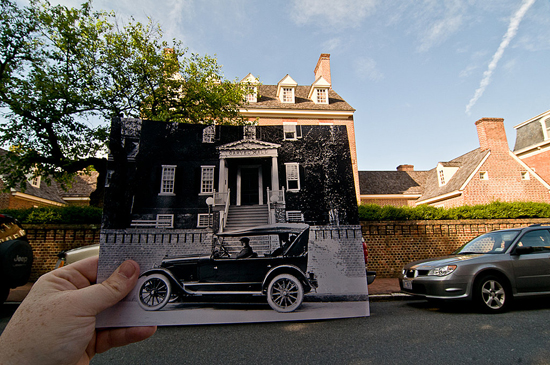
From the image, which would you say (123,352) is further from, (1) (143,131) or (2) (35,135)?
(2) (35,135)

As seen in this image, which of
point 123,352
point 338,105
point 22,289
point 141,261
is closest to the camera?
point 141,261

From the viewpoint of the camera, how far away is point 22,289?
28.1 feet

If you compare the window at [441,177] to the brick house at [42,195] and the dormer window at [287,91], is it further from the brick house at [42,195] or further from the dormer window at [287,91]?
the brick house at [42,195]

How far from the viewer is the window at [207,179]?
79.3 inches

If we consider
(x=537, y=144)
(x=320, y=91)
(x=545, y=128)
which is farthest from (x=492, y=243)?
(x=545, y=128)

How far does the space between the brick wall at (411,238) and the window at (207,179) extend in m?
10.4

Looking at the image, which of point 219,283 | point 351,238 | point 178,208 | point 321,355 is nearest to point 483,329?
point 321,355

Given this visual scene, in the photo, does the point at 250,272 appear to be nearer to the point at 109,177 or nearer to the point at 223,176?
the point at 223,176

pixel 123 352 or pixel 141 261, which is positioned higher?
pixel 141 261

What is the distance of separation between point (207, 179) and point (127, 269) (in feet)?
2.59

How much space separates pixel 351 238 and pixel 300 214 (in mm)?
412

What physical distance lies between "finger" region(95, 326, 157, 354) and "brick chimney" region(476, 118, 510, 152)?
958 inches

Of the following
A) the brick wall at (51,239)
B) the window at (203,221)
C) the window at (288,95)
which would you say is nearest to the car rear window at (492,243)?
the window at (203,221)

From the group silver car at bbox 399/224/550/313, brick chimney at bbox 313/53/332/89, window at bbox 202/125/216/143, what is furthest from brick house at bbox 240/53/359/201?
window at bbox 202/125/216/143
